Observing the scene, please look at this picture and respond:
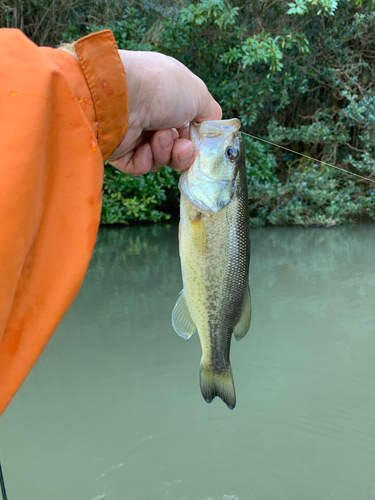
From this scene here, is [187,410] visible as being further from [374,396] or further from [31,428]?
[374,396]

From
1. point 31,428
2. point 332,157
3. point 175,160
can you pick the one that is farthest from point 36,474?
point 332,157

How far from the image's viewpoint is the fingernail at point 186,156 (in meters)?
1.55

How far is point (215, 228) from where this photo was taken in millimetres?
1542

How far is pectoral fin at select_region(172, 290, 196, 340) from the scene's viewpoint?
1692mm

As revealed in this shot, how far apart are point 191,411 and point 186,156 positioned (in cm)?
174

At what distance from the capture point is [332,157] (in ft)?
27.5

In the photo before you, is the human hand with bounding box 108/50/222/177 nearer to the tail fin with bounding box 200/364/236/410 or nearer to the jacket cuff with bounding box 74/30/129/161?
the jacket cuff with bounding box 74/30/129/161

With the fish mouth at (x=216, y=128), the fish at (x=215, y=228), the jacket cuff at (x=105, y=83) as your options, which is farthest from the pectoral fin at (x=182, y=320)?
the jacket cuff at (x=105, y=83)

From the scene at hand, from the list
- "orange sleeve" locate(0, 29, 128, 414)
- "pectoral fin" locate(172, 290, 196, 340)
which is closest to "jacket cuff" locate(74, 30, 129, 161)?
"orange sleeve" locate(0, 29, 128, 414)

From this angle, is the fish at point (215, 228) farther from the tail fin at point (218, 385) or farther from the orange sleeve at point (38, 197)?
the orange sleeve at point (38, 197)

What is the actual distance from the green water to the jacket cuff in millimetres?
1863

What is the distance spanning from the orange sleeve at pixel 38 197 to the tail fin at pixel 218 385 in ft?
3.25

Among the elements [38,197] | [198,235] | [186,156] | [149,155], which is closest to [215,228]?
[198,235]

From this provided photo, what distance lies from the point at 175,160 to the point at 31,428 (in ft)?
6.08
